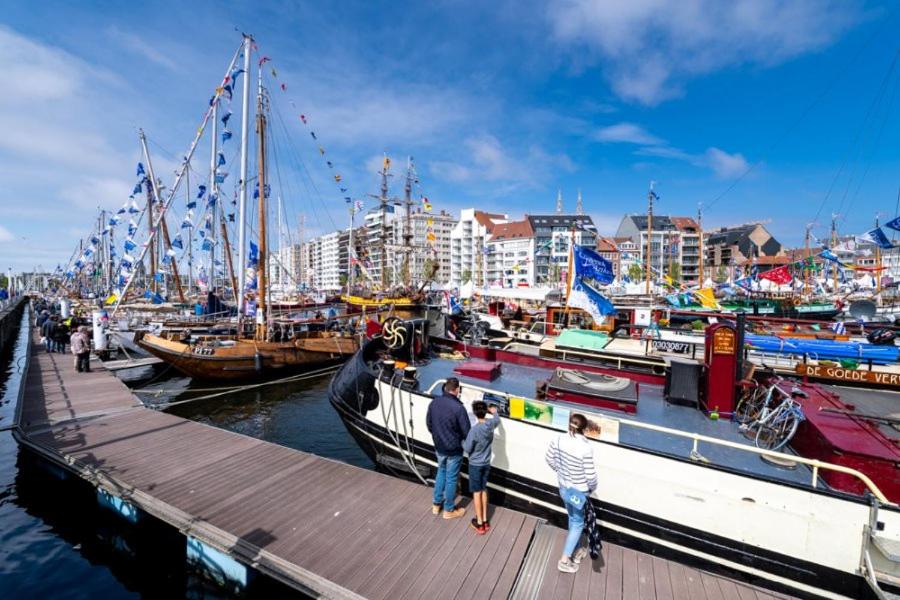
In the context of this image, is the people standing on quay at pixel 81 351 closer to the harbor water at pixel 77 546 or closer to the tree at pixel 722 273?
the harbor water at pixel 77 546

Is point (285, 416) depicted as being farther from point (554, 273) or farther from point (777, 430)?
point (554, 273)

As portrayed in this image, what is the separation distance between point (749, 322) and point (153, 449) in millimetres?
19963

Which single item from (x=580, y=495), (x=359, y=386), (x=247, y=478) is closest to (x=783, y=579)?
(x=580, y=495)

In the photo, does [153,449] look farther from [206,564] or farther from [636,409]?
[636,409]

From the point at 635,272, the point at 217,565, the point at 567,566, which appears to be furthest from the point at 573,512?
the point at 635,272

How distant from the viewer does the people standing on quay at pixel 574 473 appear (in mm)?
4438

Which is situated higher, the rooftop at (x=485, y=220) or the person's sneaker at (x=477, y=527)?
the rooftop at (x=485, y=220)

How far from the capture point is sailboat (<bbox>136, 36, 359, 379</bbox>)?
16812 millimetres

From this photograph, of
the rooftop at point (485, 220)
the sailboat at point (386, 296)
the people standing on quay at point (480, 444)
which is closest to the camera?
the people standing on quay at point (480, 444)

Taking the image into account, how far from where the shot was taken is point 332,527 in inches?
220

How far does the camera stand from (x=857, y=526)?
409cm

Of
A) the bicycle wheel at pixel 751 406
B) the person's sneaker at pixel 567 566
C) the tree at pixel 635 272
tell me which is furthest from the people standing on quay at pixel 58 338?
the tree at pixel 635 272

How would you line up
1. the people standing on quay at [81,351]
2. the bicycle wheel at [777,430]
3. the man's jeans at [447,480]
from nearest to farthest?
the man's jeans at [447,480] < the bicycle wheel at [777,430] < the people standing on quay at [81,351]

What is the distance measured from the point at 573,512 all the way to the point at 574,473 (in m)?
0.51
